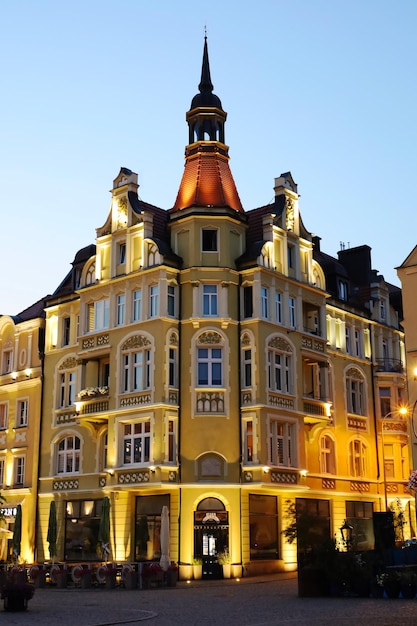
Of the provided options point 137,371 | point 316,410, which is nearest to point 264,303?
point 316,410

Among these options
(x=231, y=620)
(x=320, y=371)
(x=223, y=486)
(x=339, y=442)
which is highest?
(x=320, y=371)

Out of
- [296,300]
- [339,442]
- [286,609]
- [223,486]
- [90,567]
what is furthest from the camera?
[339,442]

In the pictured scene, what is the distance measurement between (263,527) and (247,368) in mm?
8089

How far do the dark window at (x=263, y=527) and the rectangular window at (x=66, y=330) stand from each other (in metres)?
15.7

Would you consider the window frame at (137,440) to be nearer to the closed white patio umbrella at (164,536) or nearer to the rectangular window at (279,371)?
the closed white patio umbrella at (164,536)

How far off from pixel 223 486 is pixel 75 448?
11.0 m

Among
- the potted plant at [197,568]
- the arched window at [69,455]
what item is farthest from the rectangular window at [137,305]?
the potted plant at [197,568]

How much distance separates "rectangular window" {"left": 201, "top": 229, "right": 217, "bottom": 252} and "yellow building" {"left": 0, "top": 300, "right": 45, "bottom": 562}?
1376 centimetres

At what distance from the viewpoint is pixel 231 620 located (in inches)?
870

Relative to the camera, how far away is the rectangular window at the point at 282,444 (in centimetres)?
4234

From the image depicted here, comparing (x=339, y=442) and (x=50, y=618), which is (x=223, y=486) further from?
(x=50, y=618)

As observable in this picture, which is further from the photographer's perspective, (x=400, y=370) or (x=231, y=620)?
(x=400, y=370)

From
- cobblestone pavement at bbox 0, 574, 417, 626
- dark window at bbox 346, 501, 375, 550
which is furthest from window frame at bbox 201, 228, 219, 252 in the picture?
cobblestone pavement at bbox 0, 574, 417, 626

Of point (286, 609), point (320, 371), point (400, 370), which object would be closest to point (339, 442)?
point (320, 371)
